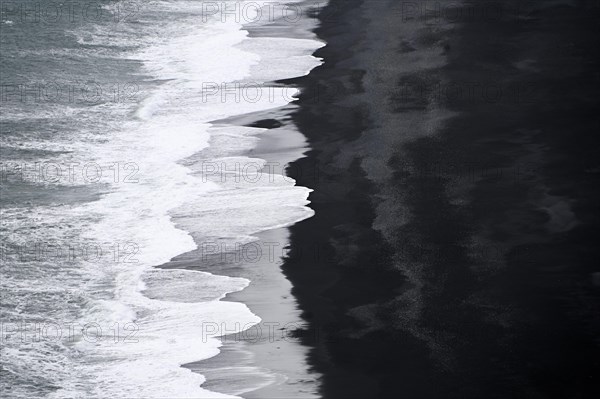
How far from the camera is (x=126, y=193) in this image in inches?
846

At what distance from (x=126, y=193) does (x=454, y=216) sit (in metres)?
6.62

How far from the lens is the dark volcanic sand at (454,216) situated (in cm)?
1427

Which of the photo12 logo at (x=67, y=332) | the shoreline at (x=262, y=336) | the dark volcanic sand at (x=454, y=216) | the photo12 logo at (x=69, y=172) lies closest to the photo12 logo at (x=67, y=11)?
the dark volcanic sand at (x=454, y=216)

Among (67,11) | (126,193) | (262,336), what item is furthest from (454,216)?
(67,11)

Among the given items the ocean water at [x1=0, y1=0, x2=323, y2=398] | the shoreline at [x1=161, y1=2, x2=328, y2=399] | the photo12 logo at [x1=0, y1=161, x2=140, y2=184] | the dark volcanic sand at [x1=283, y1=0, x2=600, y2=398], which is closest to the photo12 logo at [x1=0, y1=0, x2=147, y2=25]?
the ocean water at [x1=0, y1=0, x2=323, y2=398]

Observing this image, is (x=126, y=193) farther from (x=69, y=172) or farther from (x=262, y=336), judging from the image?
(x=262, y=336)

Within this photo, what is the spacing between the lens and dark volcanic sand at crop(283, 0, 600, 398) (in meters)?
14.3

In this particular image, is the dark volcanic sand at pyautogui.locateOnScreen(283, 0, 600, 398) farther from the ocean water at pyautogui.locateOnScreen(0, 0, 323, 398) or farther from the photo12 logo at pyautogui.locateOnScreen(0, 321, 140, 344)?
the photo12 logo at pyautogui.locateOnScreen(0, 321, 140, 344)

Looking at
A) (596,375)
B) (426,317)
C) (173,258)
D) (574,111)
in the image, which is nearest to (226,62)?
(574,111)

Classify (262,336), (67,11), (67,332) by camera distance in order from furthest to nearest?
(67,11) → (67,332) → (262,336)

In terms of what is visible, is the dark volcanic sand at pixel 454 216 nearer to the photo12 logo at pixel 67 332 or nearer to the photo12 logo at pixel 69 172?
the photo12 logo at pixel 67 332

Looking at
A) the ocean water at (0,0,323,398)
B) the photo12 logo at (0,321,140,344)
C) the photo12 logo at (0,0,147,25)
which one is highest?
the photo12 logo at (0,0,147,25)

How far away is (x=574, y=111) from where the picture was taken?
23.3m

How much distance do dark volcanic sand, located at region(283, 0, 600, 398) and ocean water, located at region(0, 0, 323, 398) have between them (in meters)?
1.29
